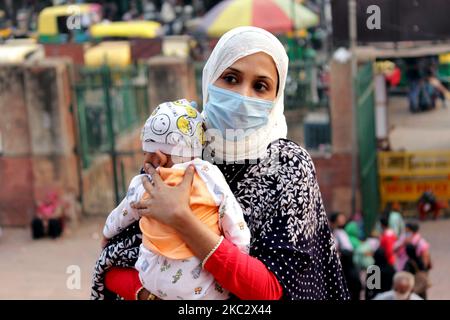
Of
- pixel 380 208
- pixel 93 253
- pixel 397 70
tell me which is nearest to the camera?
pixel 93 253

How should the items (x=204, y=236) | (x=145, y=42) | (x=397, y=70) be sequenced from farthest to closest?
(x=397, y=70), (x=145, y=42), (x=204, y=236)

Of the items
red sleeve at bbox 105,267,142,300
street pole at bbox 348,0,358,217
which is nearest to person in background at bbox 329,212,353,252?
street pole at bbox 348,0,358,217

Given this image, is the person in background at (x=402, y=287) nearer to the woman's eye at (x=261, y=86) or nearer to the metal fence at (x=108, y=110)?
the woman's eye at (x=261, y=86)

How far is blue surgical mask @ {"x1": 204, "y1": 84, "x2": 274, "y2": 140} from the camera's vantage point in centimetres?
245

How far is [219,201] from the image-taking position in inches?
92.9

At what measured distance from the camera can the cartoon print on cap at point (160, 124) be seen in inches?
94.7

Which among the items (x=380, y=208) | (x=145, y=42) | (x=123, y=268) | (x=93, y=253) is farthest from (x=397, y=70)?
(x=123, y=268)

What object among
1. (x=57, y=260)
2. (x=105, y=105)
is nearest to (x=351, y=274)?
(x=57, y=260)

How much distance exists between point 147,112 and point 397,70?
6.86 m

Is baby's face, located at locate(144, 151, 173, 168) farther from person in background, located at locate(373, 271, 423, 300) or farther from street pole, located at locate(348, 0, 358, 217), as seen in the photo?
street pole, located at locate(348, 0, 358, 217)

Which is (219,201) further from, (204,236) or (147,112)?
(147,112)

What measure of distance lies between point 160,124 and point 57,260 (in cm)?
890

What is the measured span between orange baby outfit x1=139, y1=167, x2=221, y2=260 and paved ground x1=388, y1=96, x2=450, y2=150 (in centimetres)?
1207
